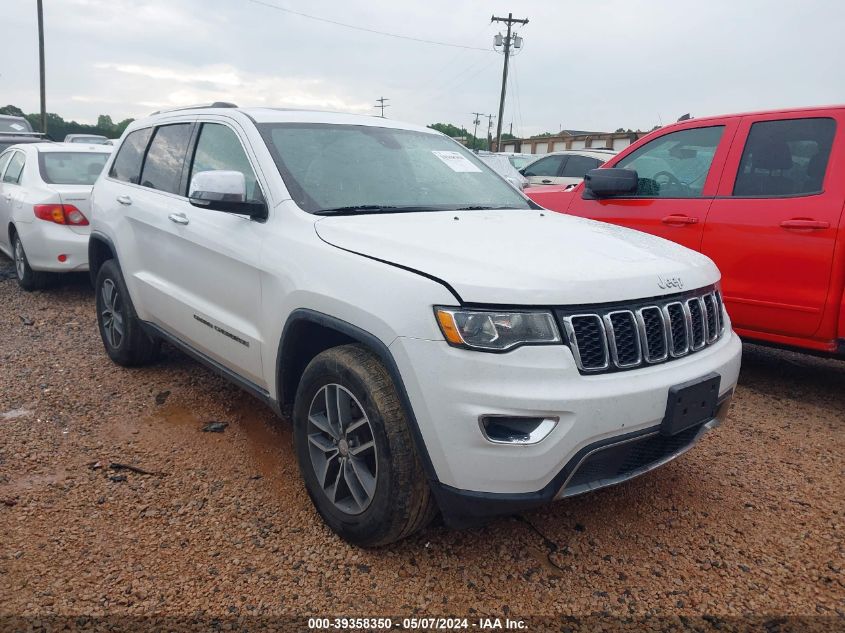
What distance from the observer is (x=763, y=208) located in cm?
417

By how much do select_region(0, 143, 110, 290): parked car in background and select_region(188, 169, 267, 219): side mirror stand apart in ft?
13.9

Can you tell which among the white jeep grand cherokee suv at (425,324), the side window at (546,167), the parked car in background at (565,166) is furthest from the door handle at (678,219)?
the side window at (546,167)

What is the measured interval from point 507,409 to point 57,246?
5.87m

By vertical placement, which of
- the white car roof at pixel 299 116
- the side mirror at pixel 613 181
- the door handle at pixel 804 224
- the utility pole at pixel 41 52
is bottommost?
the door handle at pixel 804 224

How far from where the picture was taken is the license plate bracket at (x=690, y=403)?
2.32 meters

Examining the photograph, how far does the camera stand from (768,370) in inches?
197

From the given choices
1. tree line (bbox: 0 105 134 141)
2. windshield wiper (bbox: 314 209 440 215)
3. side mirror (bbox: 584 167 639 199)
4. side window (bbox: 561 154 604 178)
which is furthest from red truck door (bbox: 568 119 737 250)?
tree line (bbox: 0 105 134 141)

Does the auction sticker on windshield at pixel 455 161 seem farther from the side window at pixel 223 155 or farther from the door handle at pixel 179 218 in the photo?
the door handle at pixel 179 218

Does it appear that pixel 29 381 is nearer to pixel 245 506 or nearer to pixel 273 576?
pixel 245 506

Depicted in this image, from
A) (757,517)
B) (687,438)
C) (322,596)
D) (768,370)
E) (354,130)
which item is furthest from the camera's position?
(768,370)

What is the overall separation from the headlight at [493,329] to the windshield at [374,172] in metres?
1.00

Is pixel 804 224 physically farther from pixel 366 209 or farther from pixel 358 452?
pixel 358 452

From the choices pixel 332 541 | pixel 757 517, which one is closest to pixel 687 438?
pixel 757 517

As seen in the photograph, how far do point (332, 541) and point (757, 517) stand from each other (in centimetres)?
183
